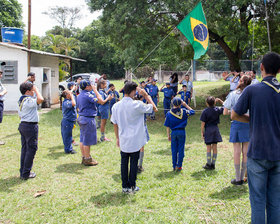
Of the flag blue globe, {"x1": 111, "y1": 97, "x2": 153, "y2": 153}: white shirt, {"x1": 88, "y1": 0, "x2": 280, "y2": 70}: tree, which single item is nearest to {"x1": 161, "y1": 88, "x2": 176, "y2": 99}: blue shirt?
{"x1": 88, "y1": 0, "x2": 280, "y2": 70}: tree

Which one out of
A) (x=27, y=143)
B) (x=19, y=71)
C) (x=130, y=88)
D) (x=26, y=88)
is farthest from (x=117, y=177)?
(x=19, y=71)

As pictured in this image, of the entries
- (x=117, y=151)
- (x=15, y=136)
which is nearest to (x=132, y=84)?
(x=117, y=151)

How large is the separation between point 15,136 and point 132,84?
615 cm

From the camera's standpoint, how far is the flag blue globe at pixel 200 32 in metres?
7.22

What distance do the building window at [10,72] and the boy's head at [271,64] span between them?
1305 cm

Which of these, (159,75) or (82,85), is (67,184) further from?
(159,75)

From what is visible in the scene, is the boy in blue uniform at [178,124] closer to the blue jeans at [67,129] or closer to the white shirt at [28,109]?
the white shirt at [28,109]

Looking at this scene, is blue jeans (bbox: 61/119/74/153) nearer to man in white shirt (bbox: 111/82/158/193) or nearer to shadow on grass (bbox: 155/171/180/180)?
shadow on grass (bbox: 155/171/180/180)

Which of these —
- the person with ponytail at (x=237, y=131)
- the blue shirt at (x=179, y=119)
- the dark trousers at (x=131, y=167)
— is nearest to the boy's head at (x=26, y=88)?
the dark trousers at (x=131, y=167)

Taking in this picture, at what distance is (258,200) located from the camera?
Result: 2.79 metres

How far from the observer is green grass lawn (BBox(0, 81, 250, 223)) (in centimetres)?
384

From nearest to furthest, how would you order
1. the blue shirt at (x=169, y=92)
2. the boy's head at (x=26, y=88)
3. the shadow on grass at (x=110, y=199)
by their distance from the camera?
the shadow on grass at (x=110, y=199) → the boy's head at (x=26, y=88) → the blue shirt at (x=169, y=92)

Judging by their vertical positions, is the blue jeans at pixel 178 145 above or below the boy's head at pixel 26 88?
below

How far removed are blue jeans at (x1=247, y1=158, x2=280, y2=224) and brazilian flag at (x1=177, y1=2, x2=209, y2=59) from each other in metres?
4.77
